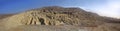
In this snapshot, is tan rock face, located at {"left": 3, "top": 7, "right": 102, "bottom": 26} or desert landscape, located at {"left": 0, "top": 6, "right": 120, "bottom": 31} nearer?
desert landscape, located at {"left": 0, "top": 6, "right": 120, "bottom": 31}

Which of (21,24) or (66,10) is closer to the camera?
(21,24)

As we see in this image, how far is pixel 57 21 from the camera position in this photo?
1538cm

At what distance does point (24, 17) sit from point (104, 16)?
4.09 meters

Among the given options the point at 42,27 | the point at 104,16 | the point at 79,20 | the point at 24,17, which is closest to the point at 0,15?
the point at 24,17

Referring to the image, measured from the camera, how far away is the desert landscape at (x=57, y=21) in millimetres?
14406

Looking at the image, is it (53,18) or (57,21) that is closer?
(57,21)

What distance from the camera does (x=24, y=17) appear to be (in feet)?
49.6

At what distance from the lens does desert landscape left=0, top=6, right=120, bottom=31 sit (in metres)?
14.4

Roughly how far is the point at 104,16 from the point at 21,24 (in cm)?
433

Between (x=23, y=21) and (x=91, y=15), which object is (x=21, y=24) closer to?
(x=23, y=21)

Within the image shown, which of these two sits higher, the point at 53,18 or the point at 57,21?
the point at 53,18

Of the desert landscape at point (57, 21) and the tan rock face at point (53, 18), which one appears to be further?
the tan rock face at point (53, 18)

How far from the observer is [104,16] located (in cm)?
1644

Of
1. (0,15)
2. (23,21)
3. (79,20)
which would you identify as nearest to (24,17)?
(23,21)
